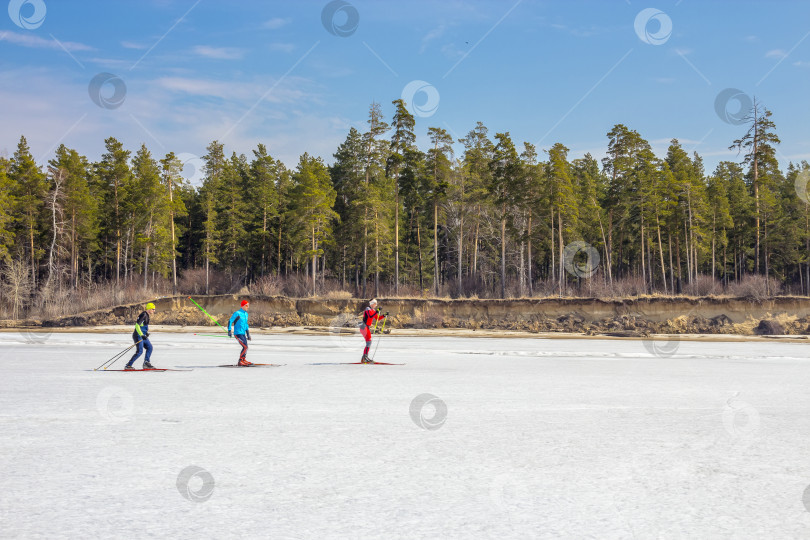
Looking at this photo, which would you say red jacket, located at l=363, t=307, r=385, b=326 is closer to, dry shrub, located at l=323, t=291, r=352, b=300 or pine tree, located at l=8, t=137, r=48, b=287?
dry shrub, located at l=323, t=291, r=352, b=300


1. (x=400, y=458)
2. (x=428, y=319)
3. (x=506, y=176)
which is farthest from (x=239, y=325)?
(x=506, y=176)

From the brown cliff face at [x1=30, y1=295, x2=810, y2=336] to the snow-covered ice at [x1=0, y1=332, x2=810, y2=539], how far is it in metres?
27.6

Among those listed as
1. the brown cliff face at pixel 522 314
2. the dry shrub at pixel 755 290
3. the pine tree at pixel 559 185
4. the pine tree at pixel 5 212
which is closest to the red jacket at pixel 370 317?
the brown cliff face at pixel 522 314

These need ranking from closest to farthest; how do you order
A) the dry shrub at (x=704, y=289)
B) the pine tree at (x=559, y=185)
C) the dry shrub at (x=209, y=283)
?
the dry shrub at (x=704, y=289)
the pine tree at (x=559, y=185)
the dry shrub at (x=209, y=283)

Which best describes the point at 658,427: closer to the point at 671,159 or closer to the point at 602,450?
the point at 602,450

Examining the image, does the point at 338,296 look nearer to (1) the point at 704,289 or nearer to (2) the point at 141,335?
(1) the point at 704,289

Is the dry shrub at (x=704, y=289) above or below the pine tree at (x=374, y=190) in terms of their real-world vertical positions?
below

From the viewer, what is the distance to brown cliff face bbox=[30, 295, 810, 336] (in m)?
40.2

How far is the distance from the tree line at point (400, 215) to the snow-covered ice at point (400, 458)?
118 ft

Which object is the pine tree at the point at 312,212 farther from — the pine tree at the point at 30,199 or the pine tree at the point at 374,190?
the pine tree at the point at 30,199

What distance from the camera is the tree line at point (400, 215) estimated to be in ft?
175

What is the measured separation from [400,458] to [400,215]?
196 ft

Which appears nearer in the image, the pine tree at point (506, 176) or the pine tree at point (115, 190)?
the pine tree at point (506, 176)

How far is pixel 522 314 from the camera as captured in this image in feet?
144
